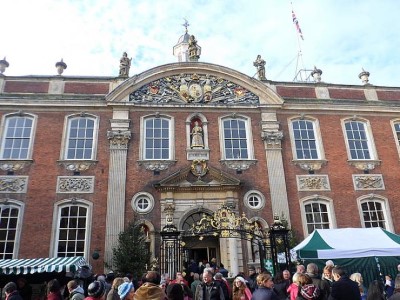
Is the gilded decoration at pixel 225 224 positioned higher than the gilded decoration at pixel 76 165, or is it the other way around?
the gilded decoration at pixel 76 165

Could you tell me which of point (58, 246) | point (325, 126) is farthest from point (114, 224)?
point (325, 126)

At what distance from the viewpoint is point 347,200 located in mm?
17344

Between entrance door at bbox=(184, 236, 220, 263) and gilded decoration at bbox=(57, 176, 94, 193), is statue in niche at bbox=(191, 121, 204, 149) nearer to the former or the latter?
entrance door at bbox=(184, 236, 220, 263)

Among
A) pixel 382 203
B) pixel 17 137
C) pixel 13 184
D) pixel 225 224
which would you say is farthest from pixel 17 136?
pixel 382 203

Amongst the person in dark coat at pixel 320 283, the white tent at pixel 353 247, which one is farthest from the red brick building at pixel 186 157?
the person in dark coat at pixel 320 283

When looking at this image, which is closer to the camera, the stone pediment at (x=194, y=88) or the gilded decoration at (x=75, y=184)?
the gilded decoration at (x=75, y=184)

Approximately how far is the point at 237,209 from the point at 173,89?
7136 mm

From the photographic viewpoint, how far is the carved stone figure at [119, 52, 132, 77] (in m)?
19.4

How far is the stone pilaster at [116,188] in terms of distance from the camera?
15445 millimetres

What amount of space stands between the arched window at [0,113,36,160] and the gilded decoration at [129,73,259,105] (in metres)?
5.10

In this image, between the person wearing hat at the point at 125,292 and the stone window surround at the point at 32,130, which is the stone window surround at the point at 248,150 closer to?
the stone window surround at the point at 32,130

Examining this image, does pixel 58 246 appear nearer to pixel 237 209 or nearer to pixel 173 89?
pixel 237 209

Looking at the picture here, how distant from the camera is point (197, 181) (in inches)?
658

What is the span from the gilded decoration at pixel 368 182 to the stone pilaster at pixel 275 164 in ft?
12.1
